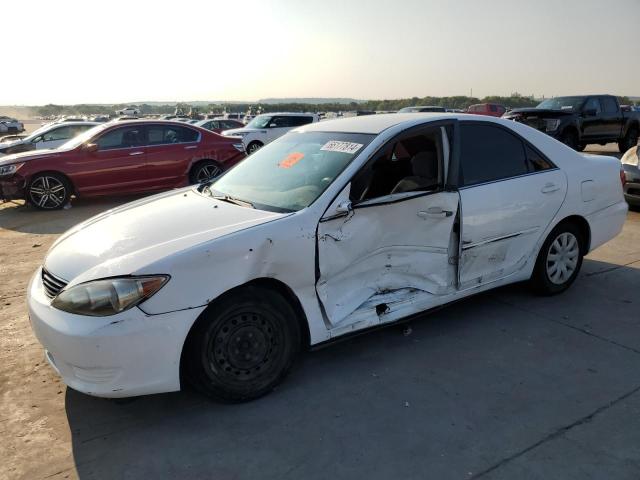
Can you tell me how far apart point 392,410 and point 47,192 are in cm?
825

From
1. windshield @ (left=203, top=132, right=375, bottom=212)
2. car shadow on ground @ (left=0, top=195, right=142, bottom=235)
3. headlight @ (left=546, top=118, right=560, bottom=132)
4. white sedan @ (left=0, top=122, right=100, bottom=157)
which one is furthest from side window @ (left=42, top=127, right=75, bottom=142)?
headlight @ (left=546, top=118, right=560, bottom=132)

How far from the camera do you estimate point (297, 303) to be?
3.03 meters

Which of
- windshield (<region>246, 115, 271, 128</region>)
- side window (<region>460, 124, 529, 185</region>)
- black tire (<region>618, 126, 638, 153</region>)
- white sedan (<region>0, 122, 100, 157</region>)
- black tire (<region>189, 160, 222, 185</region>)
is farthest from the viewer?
windshield (<region>246, 115, 271, 128</region>)

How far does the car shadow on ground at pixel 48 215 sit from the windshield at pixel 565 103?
504 inches

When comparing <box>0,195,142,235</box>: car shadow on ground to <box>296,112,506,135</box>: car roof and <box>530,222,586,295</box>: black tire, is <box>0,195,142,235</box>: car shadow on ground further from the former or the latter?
<box>530,222,586,295</box>: black tire

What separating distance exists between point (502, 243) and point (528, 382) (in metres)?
1.15

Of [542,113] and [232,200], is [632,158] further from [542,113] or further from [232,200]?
[542,113]

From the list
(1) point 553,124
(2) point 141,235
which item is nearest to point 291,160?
(2) point 141,235

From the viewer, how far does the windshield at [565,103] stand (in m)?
15.4

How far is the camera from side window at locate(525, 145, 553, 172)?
4.14 meters

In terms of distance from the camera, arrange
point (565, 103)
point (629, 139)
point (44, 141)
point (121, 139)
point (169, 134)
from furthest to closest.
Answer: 1. point (629, 139)
2. point (565, 103)
3. point (44, 141)
4. point (169, 134)
5. point (121, 139)

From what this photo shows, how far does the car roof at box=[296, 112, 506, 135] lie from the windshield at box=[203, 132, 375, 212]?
0.30 feet

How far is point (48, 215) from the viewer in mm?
8766

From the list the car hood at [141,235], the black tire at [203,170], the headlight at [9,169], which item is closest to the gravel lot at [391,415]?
the car hood at [141,235]
